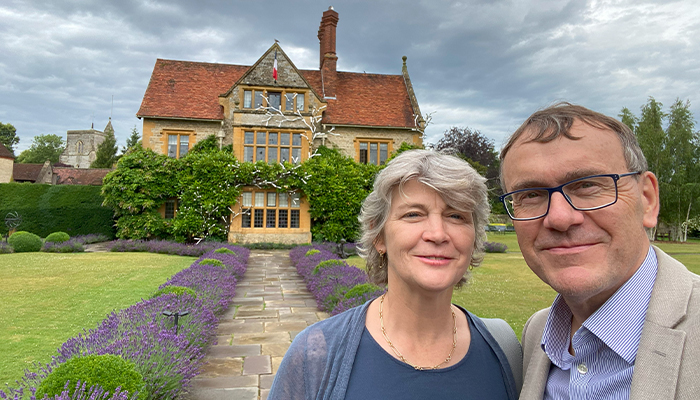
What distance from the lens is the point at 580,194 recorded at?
1245mm

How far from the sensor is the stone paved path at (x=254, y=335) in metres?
4.18

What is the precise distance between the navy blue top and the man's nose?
0.63 meters

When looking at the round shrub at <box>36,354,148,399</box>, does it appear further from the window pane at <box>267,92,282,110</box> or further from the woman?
the window pane at <box>267,92,282,110</box>

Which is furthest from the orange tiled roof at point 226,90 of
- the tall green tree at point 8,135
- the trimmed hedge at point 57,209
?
the tall green tree at point 8,135

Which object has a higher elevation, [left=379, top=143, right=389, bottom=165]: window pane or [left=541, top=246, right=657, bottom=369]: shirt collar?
[left=379, top=143, right=389, bottom=165]: window pane

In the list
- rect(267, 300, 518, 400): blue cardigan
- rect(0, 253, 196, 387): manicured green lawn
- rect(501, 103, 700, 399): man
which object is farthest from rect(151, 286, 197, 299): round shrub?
rect(501, 103, 700, 399): man

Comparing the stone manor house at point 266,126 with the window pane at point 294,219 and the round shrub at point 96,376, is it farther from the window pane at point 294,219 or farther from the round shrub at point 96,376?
the round shrub at point 96,376

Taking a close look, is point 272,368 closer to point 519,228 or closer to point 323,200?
point 519,228

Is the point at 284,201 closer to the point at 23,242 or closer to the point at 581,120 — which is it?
the point at 23,242

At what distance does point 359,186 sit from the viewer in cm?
1952

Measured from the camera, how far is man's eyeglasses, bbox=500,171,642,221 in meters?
1.21

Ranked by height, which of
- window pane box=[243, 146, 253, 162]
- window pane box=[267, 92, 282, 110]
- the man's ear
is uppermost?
window pane box=[267, 92, 282, 110]

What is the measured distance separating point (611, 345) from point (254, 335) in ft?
17.8

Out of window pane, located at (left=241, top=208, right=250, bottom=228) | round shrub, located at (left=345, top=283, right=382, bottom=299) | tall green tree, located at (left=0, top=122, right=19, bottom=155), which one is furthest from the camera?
tall green tree, located at (left=0, top=122, right=19, bottom=155)
